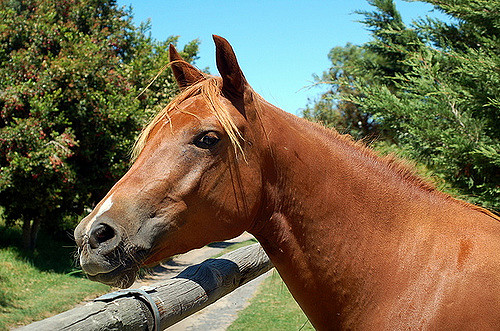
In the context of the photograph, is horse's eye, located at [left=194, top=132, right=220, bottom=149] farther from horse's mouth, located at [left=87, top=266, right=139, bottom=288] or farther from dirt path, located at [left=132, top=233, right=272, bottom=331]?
dirt path, located at [left=132, top=233, right=272, bottom=331]

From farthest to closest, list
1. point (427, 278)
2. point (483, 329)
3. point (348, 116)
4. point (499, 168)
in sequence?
point (348, 116) < point (499, 168) < point (427, 278) < point (483, 329)

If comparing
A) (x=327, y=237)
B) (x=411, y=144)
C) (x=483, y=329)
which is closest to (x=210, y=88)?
(x=327, y=237)

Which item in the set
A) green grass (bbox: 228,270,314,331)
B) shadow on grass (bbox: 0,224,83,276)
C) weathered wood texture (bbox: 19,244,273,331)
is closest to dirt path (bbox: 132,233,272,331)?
green grass (bbox: 228,270,314,331)

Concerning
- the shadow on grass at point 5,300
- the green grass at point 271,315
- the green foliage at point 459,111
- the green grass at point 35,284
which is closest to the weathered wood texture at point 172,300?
the green foliage at point 459,111

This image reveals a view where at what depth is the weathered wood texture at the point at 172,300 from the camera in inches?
65.1

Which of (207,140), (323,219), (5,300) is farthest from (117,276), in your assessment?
(5,300)

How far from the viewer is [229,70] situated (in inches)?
70.2

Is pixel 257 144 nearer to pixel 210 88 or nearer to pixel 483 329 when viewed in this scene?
pixel 210 88

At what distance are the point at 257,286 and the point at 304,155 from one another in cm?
877

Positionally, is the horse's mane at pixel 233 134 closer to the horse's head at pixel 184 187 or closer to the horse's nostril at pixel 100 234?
the horse's head at pixel 184 187

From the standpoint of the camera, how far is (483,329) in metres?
1.54

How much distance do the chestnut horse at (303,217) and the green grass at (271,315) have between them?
395cm

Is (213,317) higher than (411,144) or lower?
lower

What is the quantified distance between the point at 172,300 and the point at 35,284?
24.4 feet
